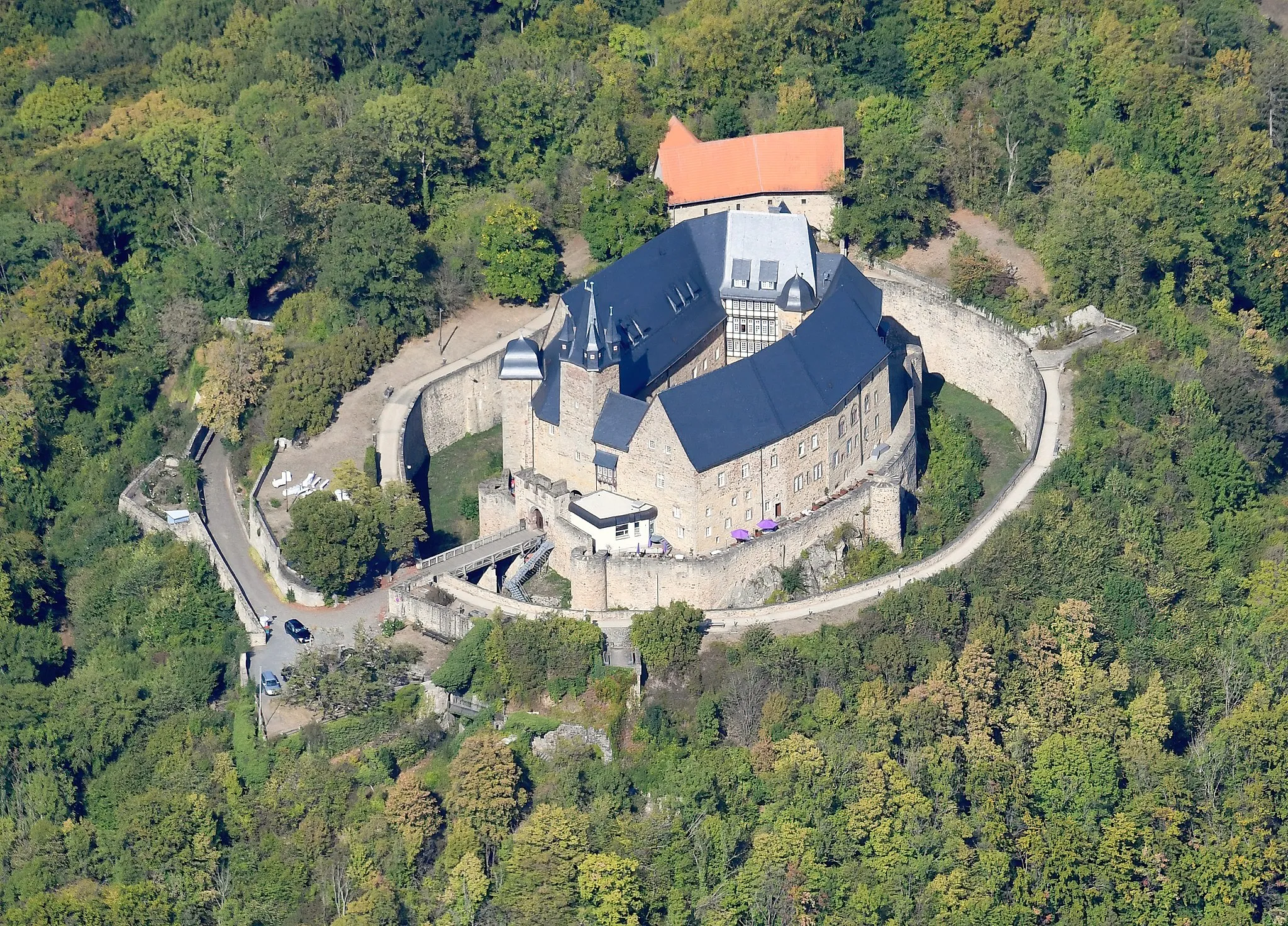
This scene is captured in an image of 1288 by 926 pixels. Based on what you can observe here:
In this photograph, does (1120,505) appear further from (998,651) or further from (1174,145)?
(1174,145)

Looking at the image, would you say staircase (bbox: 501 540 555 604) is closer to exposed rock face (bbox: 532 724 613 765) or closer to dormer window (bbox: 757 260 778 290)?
exposed rock face (bbox: 532 724 613 765)

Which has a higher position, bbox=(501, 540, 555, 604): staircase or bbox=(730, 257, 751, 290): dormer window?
bbox=(730, 257, 751, 290): dormer window

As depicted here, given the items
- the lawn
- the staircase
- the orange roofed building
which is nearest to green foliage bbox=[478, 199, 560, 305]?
the orange roofed building

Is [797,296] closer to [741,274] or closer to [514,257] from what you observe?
[741,274]

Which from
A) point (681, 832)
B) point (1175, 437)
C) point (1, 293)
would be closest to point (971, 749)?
point (681, 832)

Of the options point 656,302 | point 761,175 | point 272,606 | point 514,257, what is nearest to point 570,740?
point 272,606
